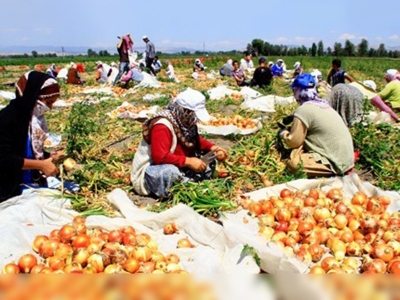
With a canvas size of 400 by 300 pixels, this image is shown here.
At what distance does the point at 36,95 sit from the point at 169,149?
133cm

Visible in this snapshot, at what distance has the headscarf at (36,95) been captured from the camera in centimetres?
333

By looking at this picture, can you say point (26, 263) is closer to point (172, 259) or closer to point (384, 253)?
point (172, 259)

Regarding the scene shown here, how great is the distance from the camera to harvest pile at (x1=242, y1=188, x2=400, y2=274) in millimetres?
2688

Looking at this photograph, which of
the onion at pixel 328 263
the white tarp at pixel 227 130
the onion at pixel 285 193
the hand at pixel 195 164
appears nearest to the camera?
the onion at pixel 328 263

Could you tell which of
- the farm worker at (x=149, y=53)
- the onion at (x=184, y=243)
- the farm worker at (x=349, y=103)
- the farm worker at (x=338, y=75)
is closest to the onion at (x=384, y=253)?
the onion at (x=184, y=243)

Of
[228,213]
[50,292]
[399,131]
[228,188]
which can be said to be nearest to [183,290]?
[50,292]

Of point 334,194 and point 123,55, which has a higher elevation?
point 123,55

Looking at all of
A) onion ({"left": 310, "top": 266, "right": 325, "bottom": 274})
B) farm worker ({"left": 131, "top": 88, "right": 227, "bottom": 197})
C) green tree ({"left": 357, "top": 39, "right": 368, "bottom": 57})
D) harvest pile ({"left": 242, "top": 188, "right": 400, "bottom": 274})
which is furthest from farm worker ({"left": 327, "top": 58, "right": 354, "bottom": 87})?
green tree ({"left": 357, "top": 39, "right": 368, "bottom": 57})

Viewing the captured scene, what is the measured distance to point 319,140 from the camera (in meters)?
4.31

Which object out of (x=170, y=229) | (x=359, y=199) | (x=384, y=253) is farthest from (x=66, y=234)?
(x=359, y=199)

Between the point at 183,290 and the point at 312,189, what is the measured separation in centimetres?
297

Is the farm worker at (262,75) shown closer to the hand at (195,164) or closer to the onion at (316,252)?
the hand at (195,164)

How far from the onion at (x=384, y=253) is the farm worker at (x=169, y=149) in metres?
1.77

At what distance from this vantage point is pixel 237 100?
368 inches
